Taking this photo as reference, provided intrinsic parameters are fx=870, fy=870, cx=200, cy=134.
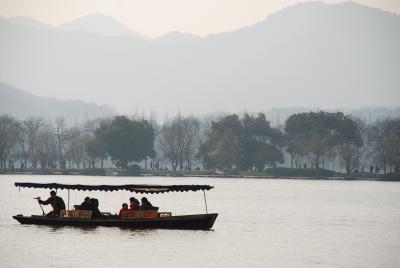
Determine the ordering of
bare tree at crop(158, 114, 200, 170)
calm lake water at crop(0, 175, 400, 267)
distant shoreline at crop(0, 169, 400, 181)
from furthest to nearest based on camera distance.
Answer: bare tree at crop(158, 114, 200, 170)
distant shoreline at crop(0, 169, 400, 181)
calm lake water at crop(0, 175, 400, 267)

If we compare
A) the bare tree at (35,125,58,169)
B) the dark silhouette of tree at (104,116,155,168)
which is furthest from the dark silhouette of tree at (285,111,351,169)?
the bare tree at (35,125,58,169)

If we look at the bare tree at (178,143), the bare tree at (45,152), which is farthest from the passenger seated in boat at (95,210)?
the bare tree at (45,152)

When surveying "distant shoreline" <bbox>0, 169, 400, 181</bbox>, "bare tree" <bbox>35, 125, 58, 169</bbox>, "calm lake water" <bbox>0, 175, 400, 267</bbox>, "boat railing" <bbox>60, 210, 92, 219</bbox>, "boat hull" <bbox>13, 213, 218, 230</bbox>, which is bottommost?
"calm lake water" <bbox>0, 175, 400, 267</bbox>

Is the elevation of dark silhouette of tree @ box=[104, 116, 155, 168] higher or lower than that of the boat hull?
higher

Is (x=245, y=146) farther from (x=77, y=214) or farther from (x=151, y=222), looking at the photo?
(x=151, y=222)

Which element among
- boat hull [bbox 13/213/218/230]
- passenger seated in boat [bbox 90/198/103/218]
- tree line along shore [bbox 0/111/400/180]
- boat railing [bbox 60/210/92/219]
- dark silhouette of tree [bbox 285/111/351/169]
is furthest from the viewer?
tree line along shore [bbox 0/111/400/180]

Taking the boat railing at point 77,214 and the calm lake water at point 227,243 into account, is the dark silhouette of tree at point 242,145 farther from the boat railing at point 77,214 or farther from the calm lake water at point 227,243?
the boat railing at point 77,214

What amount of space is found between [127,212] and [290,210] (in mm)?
33400

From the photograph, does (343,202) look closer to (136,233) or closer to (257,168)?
(136,233)

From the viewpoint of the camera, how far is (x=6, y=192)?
10712 centimetres

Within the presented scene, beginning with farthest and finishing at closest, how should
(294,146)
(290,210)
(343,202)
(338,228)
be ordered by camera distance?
(294,146) → (343,202) → (290,210) → (338,228)

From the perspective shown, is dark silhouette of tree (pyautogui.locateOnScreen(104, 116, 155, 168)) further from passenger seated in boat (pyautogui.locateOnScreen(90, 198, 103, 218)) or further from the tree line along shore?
passenger seated in boat (pyautogui.locateOnScreen(90, 198, 103, 218))

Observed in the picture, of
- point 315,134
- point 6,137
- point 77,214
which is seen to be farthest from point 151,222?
point 6,137

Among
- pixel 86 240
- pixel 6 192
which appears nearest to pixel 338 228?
pixel 86 240
